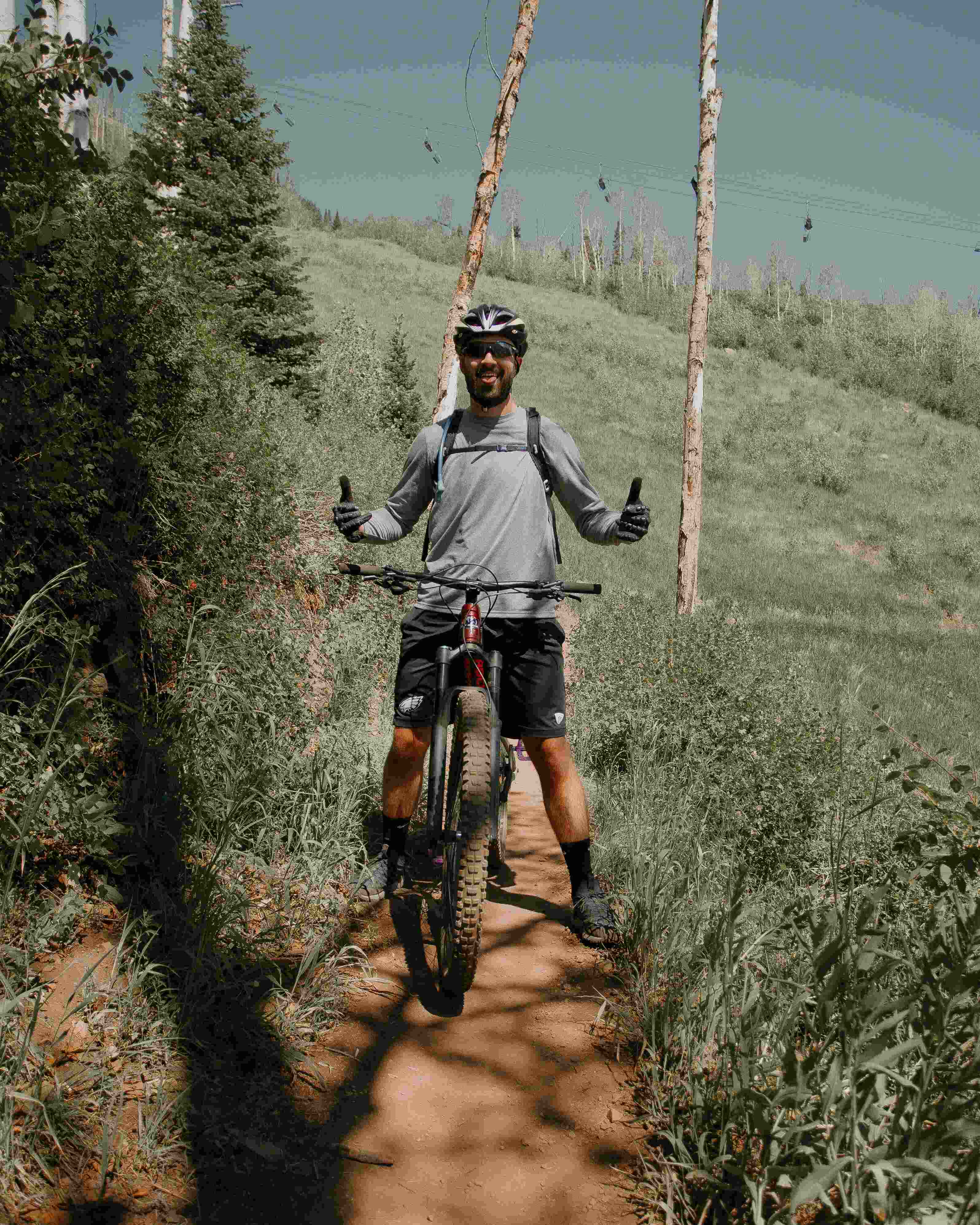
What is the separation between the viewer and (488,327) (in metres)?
3.56

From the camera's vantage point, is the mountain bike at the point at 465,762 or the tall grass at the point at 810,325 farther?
the tall grass at the point at 810,325

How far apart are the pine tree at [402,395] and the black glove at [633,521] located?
1957 centimetres

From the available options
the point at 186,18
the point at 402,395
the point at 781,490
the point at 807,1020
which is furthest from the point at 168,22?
the point at 807,1020

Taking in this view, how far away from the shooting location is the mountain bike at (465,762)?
10.3 feet

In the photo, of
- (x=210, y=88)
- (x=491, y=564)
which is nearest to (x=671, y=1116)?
(x=491, y=564)

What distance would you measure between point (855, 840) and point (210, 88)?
16.5 meters

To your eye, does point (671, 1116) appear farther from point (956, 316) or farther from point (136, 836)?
point (956, 316)

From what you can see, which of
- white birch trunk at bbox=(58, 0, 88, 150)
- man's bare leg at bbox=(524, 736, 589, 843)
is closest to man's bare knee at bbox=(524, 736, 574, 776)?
man's bare leg at bbox=(524, 736, 589, 843)

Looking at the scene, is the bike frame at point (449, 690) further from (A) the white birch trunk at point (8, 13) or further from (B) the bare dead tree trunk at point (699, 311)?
(B) the bare dead tree trunk at point (699, 311)

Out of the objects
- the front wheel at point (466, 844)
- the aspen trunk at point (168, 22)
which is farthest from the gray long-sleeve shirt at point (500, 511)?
the aspen trunk at point (168, 22)

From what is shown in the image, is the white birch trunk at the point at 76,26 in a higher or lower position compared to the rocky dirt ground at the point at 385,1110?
higher

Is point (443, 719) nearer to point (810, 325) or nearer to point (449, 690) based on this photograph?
point (449, 690)

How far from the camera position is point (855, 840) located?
6.36 meters

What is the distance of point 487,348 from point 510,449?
1.40 feet
